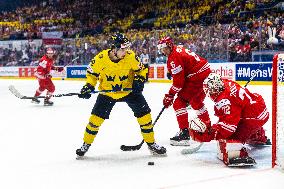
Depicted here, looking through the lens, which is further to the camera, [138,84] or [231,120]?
[138,84]

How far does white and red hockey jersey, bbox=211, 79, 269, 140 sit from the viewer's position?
165 inches

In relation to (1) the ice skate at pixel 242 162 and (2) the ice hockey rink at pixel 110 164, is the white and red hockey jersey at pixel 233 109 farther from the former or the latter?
(2) the ice hockey rink at pixel 110 164

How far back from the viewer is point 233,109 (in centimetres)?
419

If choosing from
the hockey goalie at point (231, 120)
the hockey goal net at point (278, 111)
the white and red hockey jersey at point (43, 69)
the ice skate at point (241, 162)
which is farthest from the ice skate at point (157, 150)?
the white and red hockey jersey at point (43, 69)

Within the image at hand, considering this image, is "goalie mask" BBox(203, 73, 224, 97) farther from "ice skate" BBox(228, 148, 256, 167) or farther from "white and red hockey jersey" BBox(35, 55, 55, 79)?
"white and red hockey jersey" BBox(35, 55, 55, 79)

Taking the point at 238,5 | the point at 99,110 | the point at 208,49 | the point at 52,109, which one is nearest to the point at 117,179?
the point at 99,110

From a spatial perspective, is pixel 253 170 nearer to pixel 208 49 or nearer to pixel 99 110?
pixel 99 110

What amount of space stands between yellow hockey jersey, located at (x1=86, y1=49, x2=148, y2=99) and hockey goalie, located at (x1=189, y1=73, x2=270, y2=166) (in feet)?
2.53

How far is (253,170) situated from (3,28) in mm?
26297

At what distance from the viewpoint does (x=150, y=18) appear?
84.7 feet

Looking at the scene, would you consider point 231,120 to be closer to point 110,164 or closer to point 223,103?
point 223,103

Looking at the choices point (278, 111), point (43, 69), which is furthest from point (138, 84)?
point (43, 69)

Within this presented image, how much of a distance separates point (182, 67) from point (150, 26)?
18759mm

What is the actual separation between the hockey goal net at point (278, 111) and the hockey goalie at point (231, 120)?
0.20 m
